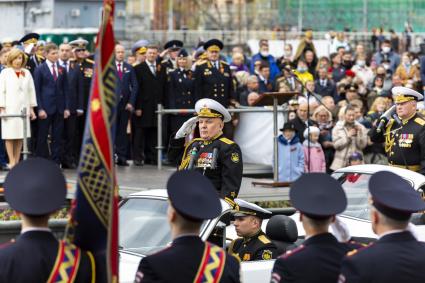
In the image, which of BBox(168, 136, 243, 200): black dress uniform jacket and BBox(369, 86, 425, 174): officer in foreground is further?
BBox(369, 86, 425, 174): officer in foreground

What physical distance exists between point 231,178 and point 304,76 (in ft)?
37.0

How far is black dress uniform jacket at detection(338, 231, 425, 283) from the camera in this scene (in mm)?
7262

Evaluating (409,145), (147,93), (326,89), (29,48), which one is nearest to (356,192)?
(409,145)

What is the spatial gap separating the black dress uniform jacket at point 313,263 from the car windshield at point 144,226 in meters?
3.48

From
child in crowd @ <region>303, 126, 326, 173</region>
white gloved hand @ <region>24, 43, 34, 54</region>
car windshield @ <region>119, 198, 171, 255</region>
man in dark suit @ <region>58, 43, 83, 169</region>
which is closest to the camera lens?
car windshield @ <region>119, 198, 171, 255</region>

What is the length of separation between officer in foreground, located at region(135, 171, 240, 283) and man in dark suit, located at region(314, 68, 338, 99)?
16.2 meters

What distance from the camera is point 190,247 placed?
732 centimetres

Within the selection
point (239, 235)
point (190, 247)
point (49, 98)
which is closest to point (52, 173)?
point (190, 247)

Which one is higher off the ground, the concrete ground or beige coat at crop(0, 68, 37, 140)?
beige coat at crop(0, 68, 37, 140)

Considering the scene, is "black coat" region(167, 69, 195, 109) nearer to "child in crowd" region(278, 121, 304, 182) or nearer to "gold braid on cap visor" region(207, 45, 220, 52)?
"gold braid on cap visor" region(207, 45, 220, 52)

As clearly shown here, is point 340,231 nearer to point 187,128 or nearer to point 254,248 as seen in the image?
point 254,248

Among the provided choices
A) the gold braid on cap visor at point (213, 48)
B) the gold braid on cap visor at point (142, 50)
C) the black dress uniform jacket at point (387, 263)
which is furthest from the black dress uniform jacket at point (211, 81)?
the black dress uniform jacket at point (387, 263)

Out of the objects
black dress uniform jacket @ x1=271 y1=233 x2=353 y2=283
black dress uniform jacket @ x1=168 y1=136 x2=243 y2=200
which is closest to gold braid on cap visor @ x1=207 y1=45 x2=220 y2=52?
black dress uniform jacket @ x1=168 y1=136 x2=243 y2=200

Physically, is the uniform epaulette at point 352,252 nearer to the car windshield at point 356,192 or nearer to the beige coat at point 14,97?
the car windshield at point 356,192
